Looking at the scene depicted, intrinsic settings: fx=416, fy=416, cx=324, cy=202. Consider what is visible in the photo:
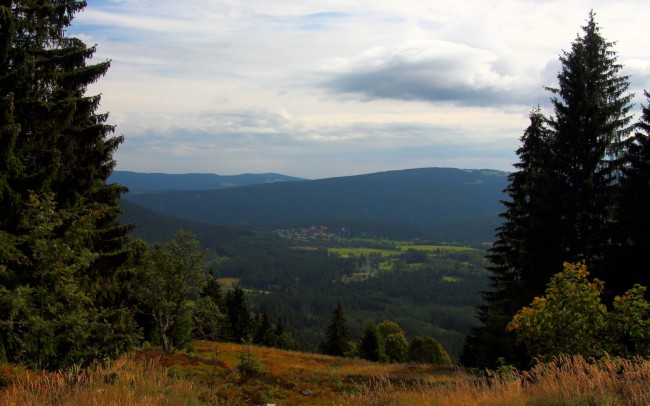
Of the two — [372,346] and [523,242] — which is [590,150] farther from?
[372,346]

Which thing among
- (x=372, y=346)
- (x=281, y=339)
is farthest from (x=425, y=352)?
(x=281, y=339)

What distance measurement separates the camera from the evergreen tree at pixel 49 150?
9766mm

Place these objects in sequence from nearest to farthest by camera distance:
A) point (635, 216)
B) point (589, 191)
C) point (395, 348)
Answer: point (635, 216), point (589, 191), point (395, 348)

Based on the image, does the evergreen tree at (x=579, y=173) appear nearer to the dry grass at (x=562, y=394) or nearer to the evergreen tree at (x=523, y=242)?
the evergreen tree at (x=523, y=242)

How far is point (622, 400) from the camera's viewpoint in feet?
17.7

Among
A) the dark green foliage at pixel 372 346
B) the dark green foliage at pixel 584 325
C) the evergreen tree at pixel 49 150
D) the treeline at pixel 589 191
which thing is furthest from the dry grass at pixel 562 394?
the dark green foliage at pixel 372 346

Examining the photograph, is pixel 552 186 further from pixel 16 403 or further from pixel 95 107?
pixel 16 403

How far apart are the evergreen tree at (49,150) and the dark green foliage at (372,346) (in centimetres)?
4136

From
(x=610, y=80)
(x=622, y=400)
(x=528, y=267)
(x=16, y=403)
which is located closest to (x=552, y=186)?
(x=528, y=267)

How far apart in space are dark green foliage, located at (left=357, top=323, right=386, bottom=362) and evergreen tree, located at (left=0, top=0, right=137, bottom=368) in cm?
4136

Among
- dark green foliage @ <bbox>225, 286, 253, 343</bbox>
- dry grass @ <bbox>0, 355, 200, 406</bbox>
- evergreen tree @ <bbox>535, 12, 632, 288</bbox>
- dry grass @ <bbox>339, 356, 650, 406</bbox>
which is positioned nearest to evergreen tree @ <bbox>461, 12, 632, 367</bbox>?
evergreen tree @ <bbox>535, 12, 632, 288</bbox>

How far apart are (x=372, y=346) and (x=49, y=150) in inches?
1856

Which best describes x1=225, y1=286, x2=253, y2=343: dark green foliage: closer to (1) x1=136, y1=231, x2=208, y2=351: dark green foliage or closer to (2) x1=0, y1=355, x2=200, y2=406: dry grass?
(1) x1=136, y1=231, x2=208, y2=351: dark green foliage

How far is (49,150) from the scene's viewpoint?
11.4 metres
